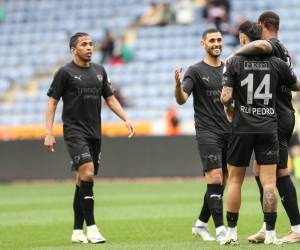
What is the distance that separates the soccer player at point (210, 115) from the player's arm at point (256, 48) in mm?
1246

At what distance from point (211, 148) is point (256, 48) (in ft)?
5.32

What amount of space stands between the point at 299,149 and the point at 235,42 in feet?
22.2

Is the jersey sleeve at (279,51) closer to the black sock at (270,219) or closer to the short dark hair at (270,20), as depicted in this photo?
the short dark hair at (270,20)

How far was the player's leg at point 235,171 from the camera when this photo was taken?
31.4 ft

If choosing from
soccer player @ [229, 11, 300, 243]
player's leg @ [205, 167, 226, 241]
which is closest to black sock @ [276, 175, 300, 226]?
soccer player @ [229, 11, 300, 243]

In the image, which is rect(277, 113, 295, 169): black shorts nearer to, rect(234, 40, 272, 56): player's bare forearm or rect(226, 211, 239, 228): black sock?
rect(226, 211, 239, 228): black sock

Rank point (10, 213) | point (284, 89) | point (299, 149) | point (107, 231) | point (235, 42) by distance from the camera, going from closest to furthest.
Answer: point (284, 89), point (107, 231), point (10, 213), point (299, 149), point (235, 42)

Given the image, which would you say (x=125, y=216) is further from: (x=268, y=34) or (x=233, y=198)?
(x=268, y=34)

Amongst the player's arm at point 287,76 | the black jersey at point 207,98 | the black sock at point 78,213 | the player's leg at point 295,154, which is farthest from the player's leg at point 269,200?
the player's leg at point 295,154

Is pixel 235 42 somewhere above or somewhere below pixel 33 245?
above

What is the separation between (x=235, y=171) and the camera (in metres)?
9.70

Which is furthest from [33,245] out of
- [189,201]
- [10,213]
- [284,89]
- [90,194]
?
[189,201]

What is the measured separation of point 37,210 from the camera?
16.3 metres

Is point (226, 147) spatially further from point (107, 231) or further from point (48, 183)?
point (48, 183)
